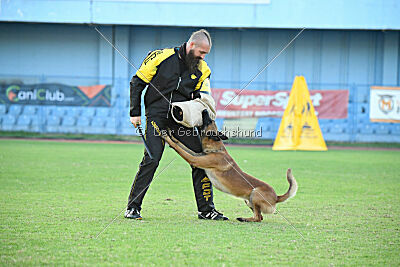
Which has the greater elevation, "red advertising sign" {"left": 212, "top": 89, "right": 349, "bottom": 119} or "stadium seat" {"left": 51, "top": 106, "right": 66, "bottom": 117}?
"red advertising sign" {"left": 212, "top": 89, "right": 349, "bottom": 119}

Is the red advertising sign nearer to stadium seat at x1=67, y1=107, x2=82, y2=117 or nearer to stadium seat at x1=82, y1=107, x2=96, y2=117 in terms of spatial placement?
stadium seat at x1=82, y1=107, x2=96, y2=117

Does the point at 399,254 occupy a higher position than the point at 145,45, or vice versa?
the point at 145,45

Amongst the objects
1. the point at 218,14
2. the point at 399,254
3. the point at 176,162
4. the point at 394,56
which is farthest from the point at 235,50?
the point at 399,254

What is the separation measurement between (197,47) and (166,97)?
673 millimetres

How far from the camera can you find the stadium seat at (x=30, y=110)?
20938 millimetres

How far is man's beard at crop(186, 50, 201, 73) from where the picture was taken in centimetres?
557

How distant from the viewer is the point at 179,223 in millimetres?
5434

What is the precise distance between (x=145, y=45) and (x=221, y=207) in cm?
1807

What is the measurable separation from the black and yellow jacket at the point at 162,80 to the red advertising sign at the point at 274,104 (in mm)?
14228

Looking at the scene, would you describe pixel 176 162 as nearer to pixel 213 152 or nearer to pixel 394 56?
pixel 213 152

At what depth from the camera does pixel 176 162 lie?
12133 mm

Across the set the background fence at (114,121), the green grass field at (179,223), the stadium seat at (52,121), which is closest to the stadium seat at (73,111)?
the background fence at (114,121)

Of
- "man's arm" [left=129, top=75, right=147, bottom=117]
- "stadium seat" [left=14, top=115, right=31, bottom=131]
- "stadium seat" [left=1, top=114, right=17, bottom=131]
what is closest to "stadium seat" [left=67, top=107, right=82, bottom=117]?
"stadium seat" [left=14, top=115, right=31, bottom=131]

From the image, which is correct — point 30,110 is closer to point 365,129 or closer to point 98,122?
point 98,122
